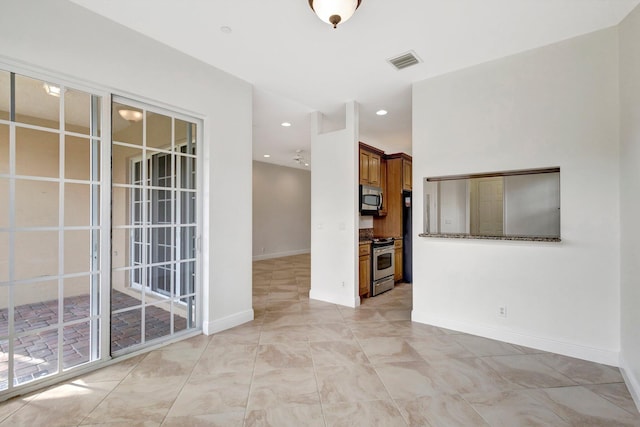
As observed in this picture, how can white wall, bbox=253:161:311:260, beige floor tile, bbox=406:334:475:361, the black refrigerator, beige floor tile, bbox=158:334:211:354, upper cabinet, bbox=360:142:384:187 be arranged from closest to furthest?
beige floor tile, bbox=406:334:475:361 < beige floor tile, bbox=158:334:211:354 < upper cabinet, bbox=360:142:384:187 < the black refrigerator < white wall, bbox=253:161:311:260

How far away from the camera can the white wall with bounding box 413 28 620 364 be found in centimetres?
256

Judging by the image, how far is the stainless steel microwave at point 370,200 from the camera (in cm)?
462

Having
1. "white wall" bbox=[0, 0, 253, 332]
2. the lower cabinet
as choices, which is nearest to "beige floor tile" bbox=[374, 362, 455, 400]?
"white wall" bbox=[0, 0, 253, 332]

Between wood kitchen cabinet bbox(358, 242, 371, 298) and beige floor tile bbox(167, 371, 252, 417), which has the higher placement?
wood kitchen cabinet bbox(358, 242, 371, 298)

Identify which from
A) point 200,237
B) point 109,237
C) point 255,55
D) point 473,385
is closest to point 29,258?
point 109,237

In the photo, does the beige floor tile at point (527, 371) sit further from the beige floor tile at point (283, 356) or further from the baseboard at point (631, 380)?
the beige floor tile at point (283, 356)

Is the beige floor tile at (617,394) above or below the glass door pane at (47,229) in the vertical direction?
below

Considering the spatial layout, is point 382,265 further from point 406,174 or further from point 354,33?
point 354,33

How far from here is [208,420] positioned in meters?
1.84

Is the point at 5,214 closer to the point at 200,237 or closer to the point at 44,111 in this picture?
the point at 44,111

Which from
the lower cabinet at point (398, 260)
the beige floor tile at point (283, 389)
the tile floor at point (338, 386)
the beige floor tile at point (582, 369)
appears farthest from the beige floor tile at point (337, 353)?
the lower cabinet at point (398, 260)

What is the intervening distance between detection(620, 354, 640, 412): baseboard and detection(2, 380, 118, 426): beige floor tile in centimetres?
379

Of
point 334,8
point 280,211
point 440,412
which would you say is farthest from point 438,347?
point 280,211

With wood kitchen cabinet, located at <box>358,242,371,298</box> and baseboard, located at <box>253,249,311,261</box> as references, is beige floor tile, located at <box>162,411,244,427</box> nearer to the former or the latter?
wood kitchen cabinet, located at <box>358,242,371,298</box>
